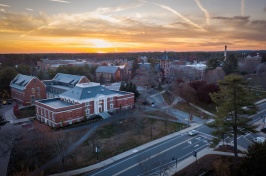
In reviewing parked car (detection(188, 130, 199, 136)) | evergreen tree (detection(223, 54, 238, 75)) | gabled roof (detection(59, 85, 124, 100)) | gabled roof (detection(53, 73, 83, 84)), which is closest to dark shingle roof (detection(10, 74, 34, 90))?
gabled roof (detection(53, 73, 83, 84))

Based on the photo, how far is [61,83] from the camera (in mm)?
63344

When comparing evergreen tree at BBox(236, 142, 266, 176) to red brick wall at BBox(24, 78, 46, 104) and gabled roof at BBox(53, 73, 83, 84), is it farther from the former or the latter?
red brick wall at BBox(24, 78, 46, 104)

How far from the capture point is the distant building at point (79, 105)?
40.3 metres

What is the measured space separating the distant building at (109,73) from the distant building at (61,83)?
25954mm

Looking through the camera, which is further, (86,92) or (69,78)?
(69,78)

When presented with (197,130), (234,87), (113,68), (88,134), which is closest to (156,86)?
(113,68)

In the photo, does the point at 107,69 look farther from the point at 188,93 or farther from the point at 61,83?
the point at 188,93

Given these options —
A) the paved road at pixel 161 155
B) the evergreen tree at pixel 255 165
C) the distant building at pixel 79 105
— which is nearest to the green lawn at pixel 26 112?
the distant building at pixel 79 105

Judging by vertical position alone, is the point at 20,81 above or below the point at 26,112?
above

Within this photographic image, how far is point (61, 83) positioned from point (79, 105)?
23430 millimetres

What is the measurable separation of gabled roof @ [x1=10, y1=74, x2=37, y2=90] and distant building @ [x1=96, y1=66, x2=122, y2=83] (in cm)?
3419

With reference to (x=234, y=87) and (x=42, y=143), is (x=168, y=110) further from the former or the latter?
(x=42, y=143)

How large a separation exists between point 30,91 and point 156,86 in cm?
3993

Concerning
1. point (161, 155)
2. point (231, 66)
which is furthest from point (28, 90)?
point (231, 66)
